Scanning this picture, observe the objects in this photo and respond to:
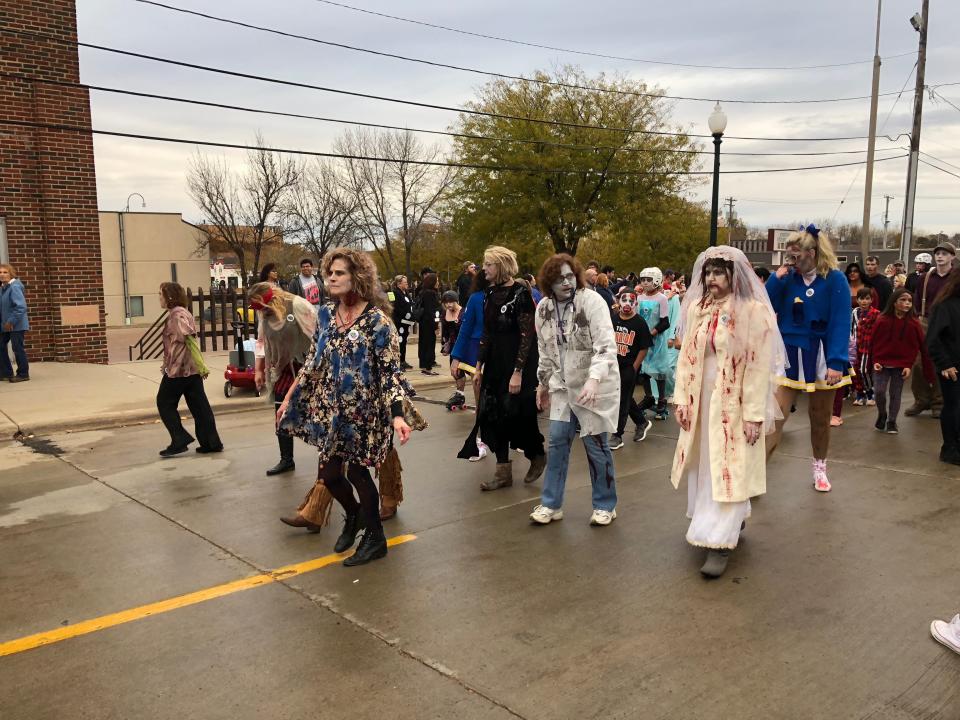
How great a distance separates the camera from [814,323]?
20.0 feet

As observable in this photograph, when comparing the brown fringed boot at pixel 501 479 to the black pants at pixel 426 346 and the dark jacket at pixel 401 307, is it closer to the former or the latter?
the black pants at pixel 426 346

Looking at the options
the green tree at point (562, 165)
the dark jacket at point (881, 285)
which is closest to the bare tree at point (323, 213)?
the green tree at point (562, 165)

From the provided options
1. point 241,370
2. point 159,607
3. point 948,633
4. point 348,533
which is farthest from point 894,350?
point 241,370

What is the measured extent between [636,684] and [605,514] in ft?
7.07

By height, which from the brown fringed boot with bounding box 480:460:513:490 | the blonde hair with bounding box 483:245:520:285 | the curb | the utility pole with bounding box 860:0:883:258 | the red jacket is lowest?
the curb

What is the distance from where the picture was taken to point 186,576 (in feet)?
15.2

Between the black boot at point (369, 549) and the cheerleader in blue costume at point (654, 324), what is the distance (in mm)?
4891

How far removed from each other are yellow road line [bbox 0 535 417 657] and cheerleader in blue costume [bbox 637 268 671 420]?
5267mm

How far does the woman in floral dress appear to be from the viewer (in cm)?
454

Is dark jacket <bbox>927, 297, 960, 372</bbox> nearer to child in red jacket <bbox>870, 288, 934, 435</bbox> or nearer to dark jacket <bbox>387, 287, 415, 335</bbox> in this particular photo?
child in red jacket <bbox>870, 288, 934, 435</bbox>

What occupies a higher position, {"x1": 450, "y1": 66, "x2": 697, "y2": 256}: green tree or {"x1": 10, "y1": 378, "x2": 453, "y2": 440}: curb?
{"x1": 450, "y1": 66, "x2": 697, "y2": 256}: green tree

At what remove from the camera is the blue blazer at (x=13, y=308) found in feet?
38.0

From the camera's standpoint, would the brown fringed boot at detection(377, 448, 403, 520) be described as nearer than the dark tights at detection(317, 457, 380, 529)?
No

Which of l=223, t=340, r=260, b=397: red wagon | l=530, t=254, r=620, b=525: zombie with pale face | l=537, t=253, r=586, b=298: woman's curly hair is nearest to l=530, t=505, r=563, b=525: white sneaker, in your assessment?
l=530, t=254, r=620, b=525: zombie with pale face
